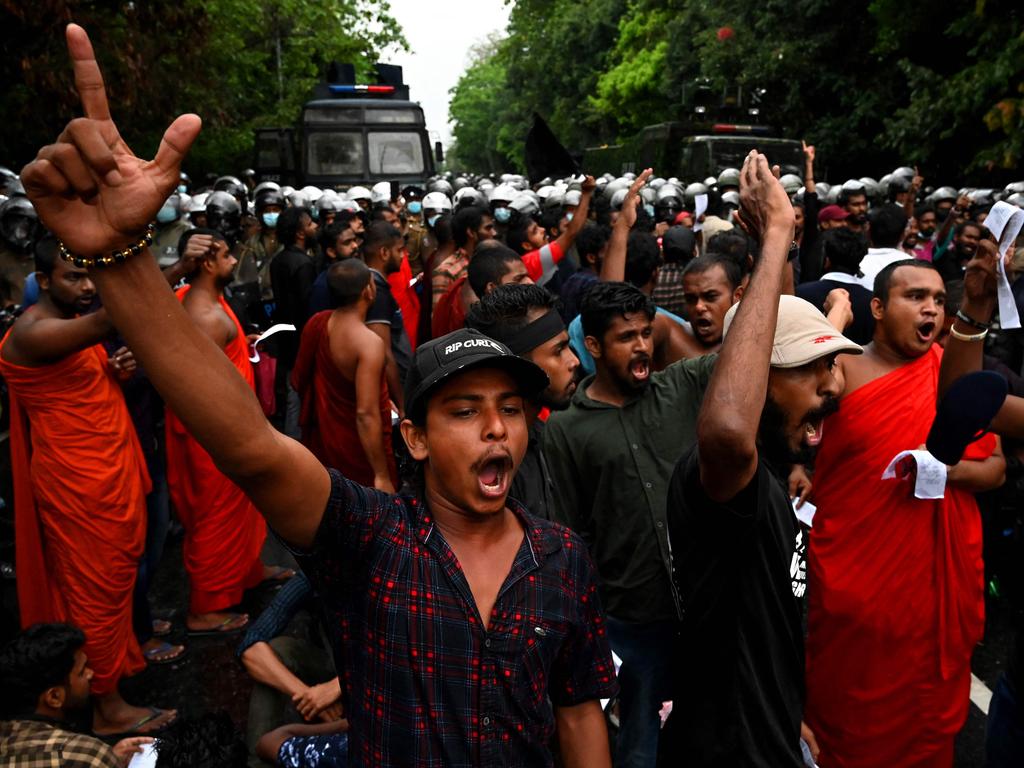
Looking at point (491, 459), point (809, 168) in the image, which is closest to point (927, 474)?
point (491, 459)

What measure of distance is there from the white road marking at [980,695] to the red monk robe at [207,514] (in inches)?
138

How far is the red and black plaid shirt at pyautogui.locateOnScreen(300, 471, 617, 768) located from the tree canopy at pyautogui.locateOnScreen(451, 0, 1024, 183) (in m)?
15.0

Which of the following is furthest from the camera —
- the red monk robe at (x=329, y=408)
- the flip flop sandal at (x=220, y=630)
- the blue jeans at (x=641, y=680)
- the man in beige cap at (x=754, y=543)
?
the flip flop sandal at (x=220, y=630)

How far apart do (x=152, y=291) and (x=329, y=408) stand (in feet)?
10.9

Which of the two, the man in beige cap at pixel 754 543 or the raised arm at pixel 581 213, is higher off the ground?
the raised arm at pixel 581 213

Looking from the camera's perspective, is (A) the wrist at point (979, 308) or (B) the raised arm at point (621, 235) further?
(B) the raised arm at point (621, 235)

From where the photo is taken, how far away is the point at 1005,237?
249 centimetres

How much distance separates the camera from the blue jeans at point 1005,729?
2.64m

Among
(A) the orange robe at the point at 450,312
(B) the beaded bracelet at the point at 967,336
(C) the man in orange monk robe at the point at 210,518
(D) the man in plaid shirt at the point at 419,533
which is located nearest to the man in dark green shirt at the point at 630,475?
(B) the beaded bracelet at the point at 967,336

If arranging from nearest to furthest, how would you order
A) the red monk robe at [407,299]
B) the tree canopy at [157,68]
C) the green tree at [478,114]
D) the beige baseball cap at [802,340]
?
the beige baseball cap at [802,340] → the red monk robe at [407,299] → the tree canopy at [157,68] → the green tree at [478,114]

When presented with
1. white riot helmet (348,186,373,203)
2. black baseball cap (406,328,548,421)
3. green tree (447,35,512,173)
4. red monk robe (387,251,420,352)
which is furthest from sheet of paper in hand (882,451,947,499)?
green tree (447,35,512,173)

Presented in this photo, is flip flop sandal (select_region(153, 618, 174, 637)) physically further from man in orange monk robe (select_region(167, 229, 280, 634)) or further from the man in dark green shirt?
the man in dark green shirt

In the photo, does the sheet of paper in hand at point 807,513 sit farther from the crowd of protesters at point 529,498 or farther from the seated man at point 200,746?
the seated man at point 200,746

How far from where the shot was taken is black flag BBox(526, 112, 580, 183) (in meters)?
6.34
